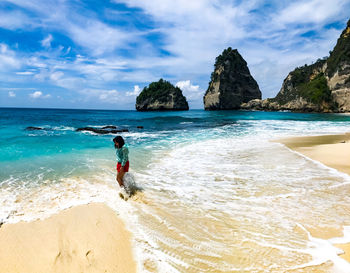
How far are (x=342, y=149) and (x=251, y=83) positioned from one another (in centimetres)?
11541

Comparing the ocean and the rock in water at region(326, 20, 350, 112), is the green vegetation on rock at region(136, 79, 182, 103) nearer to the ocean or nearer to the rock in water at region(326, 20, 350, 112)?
the rock in water at region(326, 20, 350, 112)

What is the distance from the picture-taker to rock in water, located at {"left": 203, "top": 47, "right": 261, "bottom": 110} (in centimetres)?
10081

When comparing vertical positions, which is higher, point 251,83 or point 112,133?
point 251,83

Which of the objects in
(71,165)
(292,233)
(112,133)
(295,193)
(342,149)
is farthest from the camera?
(112,133)

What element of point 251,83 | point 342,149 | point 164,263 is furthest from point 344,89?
point 164,263

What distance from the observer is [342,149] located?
10523mm


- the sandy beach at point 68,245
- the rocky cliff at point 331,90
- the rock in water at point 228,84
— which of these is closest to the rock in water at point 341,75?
the rocky cliff at point 331,90

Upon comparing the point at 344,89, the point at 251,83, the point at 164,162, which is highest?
the point at 251,83

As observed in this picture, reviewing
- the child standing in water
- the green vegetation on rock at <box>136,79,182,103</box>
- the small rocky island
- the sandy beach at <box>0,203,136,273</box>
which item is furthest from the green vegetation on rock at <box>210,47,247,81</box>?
the sandy beach at <box>0,203,136,273</box>

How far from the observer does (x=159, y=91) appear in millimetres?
114875

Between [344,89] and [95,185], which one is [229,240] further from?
[344,89]

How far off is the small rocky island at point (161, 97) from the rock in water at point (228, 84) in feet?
48.6

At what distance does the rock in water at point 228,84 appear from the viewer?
101m

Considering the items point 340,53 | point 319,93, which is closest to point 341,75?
point 319,93
